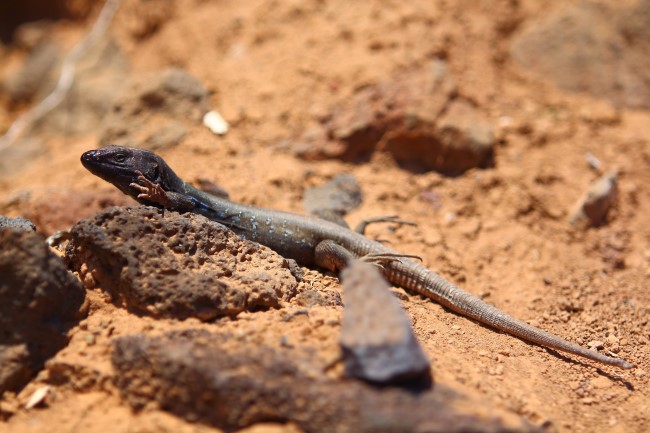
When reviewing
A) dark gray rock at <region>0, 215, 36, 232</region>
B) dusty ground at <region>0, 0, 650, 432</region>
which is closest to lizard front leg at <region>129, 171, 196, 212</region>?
dark gray rock at <region>0, 215, 36, 232</region>

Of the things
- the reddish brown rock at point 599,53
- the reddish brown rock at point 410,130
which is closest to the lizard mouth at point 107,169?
the reddish brown rock at point 410,130

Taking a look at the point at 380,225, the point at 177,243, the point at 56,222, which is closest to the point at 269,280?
the point at 177,243

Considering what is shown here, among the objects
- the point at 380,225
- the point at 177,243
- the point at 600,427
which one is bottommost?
the point at 600,427

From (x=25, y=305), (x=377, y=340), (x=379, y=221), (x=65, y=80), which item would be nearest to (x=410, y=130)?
(x=379, y=221)

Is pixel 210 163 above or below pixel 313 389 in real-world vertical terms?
above

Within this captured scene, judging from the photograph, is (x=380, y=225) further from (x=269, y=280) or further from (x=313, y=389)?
(x=313, y=389)

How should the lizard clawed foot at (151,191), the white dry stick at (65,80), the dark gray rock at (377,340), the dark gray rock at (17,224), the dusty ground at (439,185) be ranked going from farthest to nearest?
the white dry stick at (65,80) < the lizard clawed foot at (151,191) < the dark gray rock at (17,224) < the dusty ground at (439,185) < the dark gray rock at (377,340)

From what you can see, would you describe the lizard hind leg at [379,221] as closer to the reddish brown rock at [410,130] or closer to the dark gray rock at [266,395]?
the reddish brown rock at [410,130]
